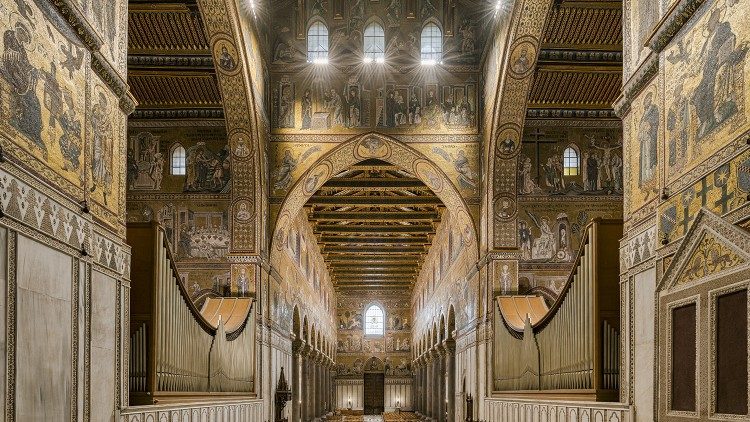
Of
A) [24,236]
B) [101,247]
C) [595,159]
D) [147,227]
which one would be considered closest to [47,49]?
[24,236]

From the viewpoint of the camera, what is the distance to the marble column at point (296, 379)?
109 feet

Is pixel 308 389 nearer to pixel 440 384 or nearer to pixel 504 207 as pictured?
pixel 440 384

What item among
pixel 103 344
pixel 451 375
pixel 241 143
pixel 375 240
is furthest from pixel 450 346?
pixel 103 344

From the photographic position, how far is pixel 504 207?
906 inches

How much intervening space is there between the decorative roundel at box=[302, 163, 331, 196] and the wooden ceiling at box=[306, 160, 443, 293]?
2520mm

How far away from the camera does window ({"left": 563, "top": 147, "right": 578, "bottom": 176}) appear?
23.9m

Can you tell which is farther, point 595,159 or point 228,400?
point 595,159

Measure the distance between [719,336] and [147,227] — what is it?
830 centimetres

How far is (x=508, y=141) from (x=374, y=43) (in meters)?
4.68

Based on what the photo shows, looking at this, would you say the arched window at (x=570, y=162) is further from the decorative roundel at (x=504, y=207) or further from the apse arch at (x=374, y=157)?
the apse arch at (x=374, y=157)

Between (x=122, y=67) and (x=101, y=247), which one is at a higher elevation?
(x=122, y=67)

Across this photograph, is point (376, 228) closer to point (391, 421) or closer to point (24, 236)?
point (391, 421)

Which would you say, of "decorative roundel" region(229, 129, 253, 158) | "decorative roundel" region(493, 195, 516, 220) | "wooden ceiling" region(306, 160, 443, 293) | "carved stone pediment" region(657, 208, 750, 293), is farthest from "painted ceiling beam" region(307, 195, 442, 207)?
"carved stone pediment" region(657, 208, 750, 293)

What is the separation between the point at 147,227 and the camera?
42.9 ft
